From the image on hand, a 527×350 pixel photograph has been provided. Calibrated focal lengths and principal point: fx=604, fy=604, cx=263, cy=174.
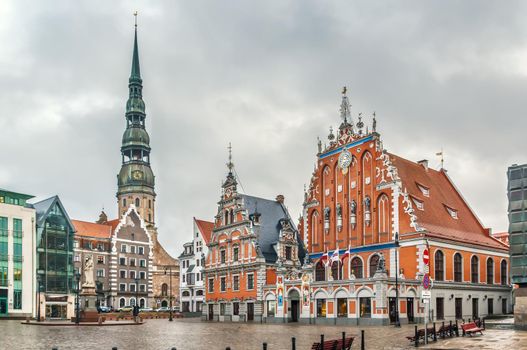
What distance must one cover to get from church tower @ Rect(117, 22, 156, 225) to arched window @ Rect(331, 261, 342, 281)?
223 feet

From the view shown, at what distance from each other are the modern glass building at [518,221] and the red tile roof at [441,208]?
57.2 ft

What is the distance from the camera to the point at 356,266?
5988 cm

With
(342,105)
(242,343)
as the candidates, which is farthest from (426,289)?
(342,105)

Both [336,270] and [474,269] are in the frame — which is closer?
[474,269]

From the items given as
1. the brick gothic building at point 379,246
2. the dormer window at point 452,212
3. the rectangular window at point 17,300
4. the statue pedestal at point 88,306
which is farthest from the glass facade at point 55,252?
the dormer window at point 452,212

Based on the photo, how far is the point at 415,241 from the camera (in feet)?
178

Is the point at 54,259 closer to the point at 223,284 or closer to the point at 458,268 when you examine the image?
Answer: the point at 223,284

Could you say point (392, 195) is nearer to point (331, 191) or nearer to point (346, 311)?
point (331, 191)

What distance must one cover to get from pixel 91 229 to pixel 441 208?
5834 cm

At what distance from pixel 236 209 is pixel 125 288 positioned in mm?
39816

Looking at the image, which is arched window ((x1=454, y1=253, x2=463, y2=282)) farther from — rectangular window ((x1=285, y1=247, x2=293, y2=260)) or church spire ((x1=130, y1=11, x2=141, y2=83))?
church spire ((x1=130, y1=11, x2=141, y2=83))

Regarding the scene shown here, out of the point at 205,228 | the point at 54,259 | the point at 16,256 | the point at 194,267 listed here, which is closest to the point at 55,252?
the point at 54,259

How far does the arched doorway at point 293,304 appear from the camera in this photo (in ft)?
190

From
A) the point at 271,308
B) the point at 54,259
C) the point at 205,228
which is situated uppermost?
the point at 205,228
